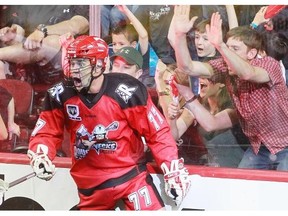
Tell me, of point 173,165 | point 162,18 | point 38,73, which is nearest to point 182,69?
point 162,18

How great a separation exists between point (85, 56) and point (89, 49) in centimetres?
3

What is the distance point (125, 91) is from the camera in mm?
2416

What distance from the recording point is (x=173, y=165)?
94.7 inches

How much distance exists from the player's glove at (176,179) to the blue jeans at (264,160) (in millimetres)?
260

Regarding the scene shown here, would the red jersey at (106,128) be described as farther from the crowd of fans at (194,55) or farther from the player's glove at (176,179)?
the crowd of fans at (194,55)

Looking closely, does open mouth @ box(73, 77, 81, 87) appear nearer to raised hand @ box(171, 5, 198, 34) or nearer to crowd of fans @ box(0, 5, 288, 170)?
crowd of fans @ box(0, 5, 288, 170)

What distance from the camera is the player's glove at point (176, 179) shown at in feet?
7.88

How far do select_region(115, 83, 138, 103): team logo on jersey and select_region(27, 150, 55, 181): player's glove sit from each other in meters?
0.39

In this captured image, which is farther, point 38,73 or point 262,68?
point 38,73

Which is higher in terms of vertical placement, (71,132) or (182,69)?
(182,69)

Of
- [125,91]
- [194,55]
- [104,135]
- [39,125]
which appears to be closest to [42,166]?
[39,125]

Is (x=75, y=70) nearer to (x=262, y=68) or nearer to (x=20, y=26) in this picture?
(x=20, y=26)
